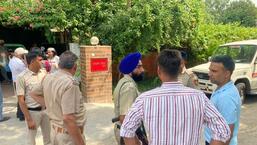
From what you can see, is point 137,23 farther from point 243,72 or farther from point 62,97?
point 62,97

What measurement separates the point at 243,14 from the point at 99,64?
53123 mm

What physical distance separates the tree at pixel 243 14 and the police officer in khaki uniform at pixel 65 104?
5165 centimetres

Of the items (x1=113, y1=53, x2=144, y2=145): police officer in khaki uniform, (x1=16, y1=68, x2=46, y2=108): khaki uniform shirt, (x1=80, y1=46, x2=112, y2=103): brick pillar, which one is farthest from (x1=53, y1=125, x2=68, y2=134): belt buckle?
(x1=80, y1=46, x2=112, y2=103): brick pillar

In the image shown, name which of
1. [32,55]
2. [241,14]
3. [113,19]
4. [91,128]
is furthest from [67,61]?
[241,14]

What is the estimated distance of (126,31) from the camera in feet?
35.3

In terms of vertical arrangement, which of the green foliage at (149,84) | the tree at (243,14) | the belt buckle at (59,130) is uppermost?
the tree at (243,14)

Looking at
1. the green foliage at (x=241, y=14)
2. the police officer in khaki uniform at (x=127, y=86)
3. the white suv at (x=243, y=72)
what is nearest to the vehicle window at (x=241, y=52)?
the white suv at (x=243, y=72)

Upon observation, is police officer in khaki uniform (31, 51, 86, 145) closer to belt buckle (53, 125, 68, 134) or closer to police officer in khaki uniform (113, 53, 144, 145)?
belt buckle (53, 125, 68, 134)

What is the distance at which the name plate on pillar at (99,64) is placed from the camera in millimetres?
9098

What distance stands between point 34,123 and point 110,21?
656 centimetres

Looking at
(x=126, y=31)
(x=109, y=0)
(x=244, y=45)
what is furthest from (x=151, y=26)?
(x=244, y=45)

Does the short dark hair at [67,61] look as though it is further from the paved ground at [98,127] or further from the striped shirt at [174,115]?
the paved ground at [98,127]

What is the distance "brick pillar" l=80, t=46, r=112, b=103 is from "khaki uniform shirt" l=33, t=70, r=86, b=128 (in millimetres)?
5469

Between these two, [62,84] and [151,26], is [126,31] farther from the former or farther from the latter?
[62,84]
